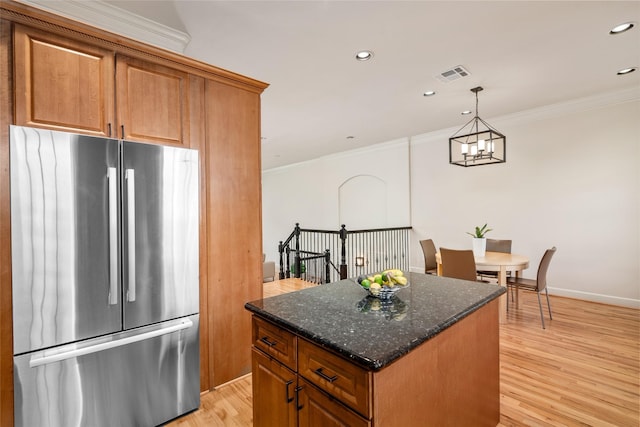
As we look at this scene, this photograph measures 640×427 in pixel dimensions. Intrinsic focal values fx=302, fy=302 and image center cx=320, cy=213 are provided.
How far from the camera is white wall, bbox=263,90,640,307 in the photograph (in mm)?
4039

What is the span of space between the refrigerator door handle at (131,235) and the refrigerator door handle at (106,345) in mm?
237

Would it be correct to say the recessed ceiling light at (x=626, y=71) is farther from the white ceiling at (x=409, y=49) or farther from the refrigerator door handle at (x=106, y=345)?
the refrigerator door handle at (x=106, y=345)

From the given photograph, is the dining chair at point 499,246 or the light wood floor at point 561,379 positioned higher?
the dining chair at point 499,246

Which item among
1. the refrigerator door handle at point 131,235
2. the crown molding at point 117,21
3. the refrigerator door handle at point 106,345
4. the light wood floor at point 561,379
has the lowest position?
the light wood floor at point 561,379

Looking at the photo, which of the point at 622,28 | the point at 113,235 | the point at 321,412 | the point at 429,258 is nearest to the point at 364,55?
the point at 622,28

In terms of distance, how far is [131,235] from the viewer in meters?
1.84

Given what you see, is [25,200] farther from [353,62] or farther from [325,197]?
[325,197]

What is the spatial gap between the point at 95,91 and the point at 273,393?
6.47 ft

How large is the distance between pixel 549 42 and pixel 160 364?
4.13 metres

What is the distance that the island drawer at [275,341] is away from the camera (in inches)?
51.5

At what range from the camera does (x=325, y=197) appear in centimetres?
859

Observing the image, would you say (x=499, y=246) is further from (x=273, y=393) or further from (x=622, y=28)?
(x=273, y=393)

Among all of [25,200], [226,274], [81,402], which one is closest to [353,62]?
[226,274]

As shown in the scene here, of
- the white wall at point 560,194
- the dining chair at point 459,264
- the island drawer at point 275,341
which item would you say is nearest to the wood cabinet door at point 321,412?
the island drawer at point 275,341
